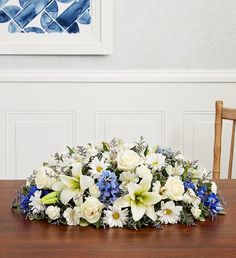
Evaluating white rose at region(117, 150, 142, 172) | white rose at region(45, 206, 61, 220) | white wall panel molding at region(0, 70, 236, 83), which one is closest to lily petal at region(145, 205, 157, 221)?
white rose at region(117, 150, 142, 172)

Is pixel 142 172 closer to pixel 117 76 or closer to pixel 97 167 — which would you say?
pixel 97 167

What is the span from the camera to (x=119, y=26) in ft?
10.3

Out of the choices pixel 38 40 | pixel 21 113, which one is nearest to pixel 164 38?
pixel 38 40

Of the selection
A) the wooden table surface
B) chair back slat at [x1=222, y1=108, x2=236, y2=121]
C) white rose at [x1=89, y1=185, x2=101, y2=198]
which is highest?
chair back slat at [x1=222, y1=108, x2=236, y2=121]

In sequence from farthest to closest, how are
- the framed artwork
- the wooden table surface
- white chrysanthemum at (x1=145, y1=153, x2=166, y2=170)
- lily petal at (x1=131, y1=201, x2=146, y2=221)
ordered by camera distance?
the framed artwork
white chrysanthemum at (x1=145, y1=153, x2=166, y2=170)
lily petal at (x1=131, y1=201, x2=146, y2=221)
the wooden table surface

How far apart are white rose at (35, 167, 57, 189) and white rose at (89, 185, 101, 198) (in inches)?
4.5

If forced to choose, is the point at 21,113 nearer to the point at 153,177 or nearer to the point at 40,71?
the point at 40,71

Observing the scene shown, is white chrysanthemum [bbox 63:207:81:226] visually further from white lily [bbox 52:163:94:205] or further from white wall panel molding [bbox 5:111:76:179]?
white wall panel molding [bbox 5:111:76:179]

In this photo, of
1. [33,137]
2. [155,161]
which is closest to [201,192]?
[155,161]

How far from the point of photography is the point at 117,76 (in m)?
3.13

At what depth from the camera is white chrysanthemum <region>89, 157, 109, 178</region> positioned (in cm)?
136

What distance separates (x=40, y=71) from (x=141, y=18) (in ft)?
2.14

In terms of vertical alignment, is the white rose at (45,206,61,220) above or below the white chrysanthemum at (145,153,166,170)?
below

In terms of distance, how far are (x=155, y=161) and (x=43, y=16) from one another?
6.23 feet
